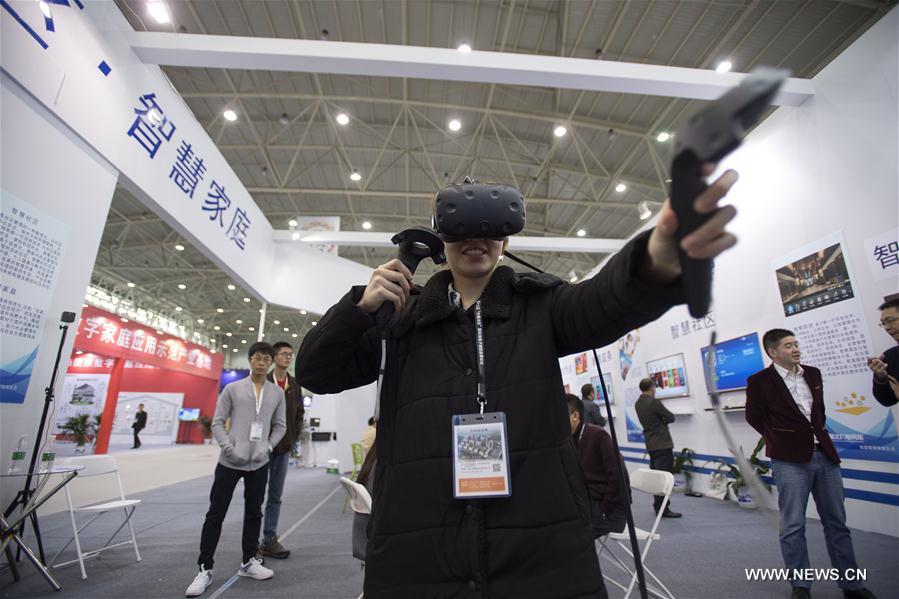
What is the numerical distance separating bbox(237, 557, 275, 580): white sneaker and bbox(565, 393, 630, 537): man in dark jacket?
6.24 ft

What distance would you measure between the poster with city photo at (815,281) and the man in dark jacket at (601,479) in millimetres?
2468

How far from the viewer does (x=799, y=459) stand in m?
2.16

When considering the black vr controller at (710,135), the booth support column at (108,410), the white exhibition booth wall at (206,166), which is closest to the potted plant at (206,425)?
the booth support column at (108,410)

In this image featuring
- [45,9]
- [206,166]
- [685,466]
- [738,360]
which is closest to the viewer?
[45,9]

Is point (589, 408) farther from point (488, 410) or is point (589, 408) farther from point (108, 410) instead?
point (108, 410)

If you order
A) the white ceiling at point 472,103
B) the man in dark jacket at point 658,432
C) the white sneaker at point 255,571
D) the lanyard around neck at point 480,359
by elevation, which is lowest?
the white sneaker at point 255,571

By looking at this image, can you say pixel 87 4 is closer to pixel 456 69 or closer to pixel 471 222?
pixel 456 69

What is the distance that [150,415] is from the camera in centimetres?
1380

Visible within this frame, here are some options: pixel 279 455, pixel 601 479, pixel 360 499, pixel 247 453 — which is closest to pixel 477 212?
pixel 360 499

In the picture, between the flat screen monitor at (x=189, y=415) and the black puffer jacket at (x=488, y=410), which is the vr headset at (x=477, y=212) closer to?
the black puffer jacket at (x=488, y=410)

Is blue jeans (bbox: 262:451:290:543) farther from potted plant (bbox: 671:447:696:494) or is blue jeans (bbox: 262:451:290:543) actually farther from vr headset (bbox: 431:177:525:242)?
potted plant (bbox: 671:447:696:494)

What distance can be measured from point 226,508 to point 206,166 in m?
3.85

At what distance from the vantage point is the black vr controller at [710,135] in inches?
12.7

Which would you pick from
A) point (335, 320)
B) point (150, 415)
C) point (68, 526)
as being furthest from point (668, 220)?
point (150, 415)
